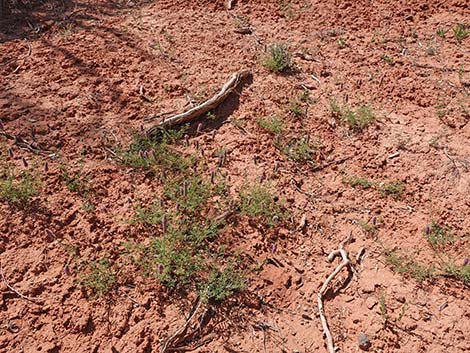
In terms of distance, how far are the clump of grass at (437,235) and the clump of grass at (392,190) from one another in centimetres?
33

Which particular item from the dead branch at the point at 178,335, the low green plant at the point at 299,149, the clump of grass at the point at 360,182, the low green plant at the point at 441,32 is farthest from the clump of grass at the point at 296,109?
the dead branch at the point at 178,335

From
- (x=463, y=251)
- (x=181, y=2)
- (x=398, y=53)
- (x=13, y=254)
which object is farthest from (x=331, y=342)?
(x=181, y=2)

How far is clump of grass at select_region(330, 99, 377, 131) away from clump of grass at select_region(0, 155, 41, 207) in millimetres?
2550

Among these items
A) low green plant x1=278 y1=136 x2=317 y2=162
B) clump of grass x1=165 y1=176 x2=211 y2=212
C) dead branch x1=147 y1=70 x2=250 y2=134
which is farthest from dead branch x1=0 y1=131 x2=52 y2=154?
low green plant x1=278 y1=136 x2=317 y2=162

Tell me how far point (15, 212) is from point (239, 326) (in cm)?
172

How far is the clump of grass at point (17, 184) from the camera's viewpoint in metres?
3.21

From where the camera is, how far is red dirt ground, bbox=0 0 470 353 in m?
2.86

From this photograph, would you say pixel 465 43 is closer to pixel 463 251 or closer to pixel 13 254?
pixel 463 251

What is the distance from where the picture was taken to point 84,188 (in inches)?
133

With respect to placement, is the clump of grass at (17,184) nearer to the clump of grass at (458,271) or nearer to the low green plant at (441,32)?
the clump of grass at (458,271)

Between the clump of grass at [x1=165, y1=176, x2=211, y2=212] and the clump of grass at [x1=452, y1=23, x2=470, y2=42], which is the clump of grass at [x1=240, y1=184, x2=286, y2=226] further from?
the clump of grass at [x1=452, y1=23, x2=470, y2=42]

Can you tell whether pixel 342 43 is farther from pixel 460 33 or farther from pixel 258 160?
pixel 258 160

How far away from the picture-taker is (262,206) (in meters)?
3.36

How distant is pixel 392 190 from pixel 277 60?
169 centimetres
